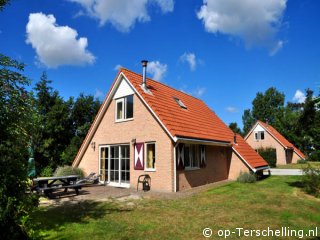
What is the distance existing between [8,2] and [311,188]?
14.3 metres

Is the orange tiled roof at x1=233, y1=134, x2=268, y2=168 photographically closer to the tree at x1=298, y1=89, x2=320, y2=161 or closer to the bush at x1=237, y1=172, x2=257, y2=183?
the bush at x1=237, y1=172, x2=257, y2=183

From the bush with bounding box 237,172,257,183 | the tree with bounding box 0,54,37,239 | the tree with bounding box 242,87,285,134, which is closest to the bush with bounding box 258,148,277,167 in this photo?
the bush with bounding box 237,172,257,183

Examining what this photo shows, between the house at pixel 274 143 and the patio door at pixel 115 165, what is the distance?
31.9 metres

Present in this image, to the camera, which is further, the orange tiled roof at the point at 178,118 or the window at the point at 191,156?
the window at the point at 191,156

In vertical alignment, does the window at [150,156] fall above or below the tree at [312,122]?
below

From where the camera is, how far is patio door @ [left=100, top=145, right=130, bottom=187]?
53.2 ft

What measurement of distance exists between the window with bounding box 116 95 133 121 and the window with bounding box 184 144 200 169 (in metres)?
3.90

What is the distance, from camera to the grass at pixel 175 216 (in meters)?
7.25

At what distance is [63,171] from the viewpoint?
59.2 ft

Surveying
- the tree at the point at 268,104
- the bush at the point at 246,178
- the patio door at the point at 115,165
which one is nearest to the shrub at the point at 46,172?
the patio door at the point at 115,165

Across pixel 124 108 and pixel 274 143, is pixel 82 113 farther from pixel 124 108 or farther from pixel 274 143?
pixel 274 143

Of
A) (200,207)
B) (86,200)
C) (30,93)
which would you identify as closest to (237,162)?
(200,207)

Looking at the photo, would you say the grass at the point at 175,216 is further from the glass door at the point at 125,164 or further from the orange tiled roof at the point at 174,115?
the glass door at the point at 125,164

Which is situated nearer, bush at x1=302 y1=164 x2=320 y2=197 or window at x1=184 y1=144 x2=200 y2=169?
bush at x1=302 y1=164 x2=320 y2=197
